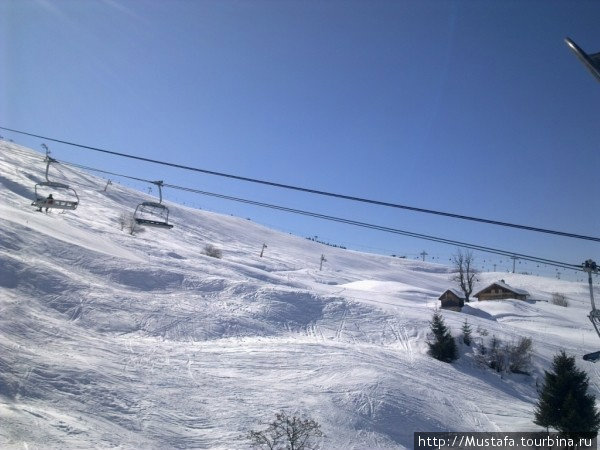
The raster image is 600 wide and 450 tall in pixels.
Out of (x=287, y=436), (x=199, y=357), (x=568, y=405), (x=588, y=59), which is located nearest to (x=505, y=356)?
(x=568, y=405)

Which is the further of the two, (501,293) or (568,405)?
(501,293)

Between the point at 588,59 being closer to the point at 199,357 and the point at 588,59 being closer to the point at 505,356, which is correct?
the point at 199,357

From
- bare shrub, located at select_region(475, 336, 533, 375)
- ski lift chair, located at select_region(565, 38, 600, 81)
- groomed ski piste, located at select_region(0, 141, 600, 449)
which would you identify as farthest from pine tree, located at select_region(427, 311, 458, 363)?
ski lift chair, located at select_region(565, 38, 600, 81)

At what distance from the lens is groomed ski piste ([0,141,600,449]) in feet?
46.2

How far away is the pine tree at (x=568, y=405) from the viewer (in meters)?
17.3

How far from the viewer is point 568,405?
17.6m

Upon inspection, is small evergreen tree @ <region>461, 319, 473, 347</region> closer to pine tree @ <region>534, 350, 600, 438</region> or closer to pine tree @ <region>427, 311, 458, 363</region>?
pine tree @ <region>427, 311, 458, 363</region>

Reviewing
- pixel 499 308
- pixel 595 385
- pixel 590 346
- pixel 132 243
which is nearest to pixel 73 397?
pixel 132 243

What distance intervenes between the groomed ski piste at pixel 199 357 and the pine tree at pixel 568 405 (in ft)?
7.09

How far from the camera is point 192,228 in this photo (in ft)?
253

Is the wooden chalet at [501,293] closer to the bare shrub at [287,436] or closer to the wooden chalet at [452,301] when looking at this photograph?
the wooden chalet at [452,301]

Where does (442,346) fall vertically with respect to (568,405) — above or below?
above

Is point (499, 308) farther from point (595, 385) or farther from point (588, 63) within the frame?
point (588, 63)

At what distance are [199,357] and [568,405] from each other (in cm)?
1570
